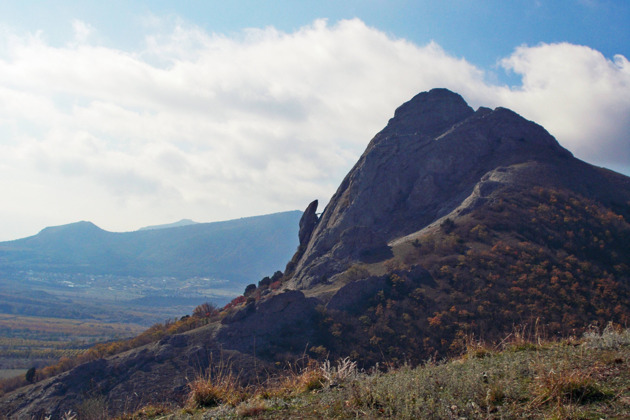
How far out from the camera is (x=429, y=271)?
3453 centimetres

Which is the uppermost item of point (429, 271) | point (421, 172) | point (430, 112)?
point (430, 112)

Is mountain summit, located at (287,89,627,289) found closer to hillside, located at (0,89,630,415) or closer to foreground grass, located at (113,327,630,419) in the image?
hillside, located at (0,89,630,415)

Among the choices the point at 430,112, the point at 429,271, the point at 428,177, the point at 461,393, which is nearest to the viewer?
the point at 461,393

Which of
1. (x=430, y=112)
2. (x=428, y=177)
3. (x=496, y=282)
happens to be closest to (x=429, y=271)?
(x=496, y=282)

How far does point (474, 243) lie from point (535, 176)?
1526 centimetres

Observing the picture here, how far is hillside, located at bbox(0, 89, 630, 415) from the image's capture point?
28.0 m

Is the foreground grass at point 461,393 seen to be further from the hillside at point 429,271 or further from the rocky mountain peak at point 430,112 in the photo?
the rocky mountain peak at point 430,112

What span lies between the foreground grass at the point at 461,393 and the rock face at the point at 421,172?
38.7m

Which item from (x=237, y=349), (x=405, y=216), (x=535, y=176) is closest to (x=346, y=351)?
(x=237, y=349)

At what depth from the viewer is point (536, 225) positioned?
40094 mm

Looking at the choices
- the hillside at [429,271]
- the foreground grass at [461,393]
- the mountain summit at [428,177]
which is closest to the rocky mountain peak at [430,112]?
the mountain summit at [428,177]

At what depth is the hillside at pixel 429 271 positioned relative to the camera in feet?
92.0

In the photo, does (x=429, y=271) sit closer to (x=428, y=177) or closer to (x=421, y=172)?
(x=428, y=177)

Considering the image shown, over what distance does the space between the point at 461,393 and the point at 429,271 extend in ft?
98.0
